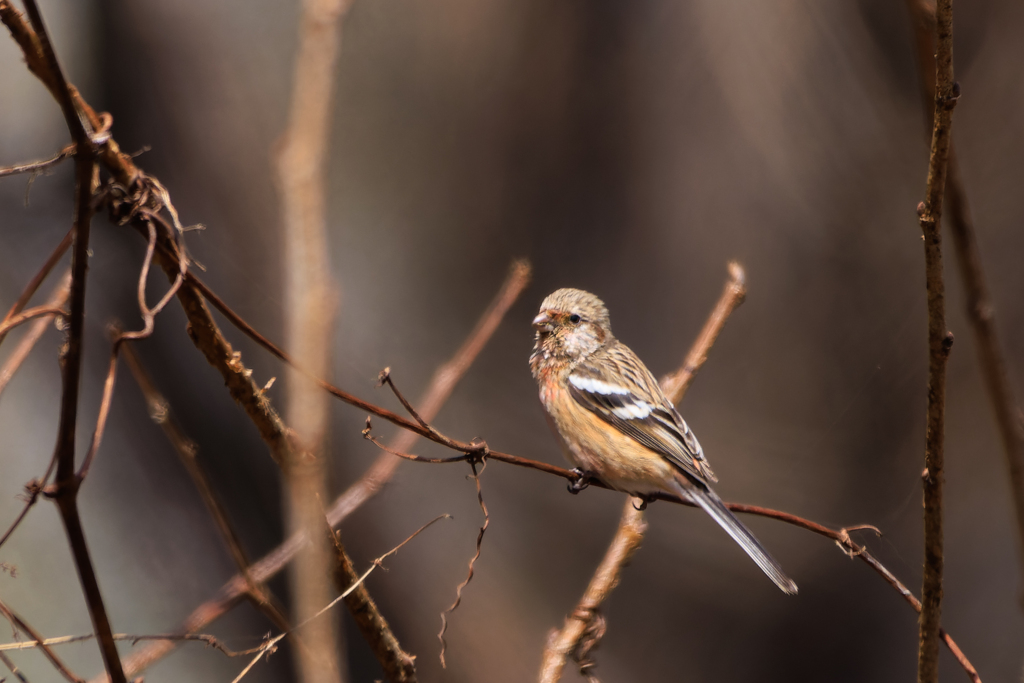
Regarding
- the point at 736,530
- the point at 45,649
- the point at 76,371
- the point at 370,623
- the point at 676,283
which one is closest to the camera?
the point at 76,371

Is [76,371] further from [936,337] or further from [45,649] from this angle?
[936,337]

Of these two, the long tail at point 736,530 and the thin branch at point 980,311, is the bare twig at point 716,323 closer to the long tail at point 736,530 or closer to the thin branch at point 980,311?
the long tail at point 736,530

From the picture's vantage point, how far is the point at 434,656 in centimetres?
317

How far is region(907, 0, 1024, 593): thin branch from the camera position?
1362mm

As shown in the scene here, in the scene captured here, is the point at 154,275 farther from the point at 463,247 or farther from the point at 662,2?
the point at 662,2

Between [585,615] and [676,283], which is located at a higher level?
[676,283]

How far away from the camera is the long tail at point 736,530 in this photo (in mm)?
1761

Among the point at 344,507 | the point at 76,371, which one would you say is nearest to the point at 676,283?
the point at 344,507

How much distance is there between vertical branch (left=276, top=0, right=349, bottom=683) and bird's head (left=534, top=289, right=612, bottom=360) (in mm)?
1366

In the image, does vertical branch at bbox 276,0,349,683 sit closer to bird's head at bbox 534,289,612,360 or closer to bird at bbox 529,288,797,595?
bird at bbox 529,288,797,595

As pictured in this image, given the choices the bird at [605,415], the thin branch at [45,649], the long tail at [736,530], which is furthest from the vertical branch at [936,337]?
the thin branch at [45,649]

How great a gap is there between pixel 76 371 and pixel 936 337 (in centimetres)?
110

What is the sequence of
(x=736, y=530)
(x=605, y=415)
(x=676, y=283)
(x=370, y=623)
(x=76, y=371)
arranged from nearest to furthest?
(x=76, y=371)
(x=370, y=623)
(x=736, y=530)
(x=605, y=415)
(x=676, y=283)

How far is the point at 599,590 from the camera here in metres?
1.59
